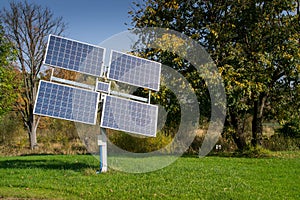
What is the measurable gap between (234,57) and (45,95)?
10853 millimetres

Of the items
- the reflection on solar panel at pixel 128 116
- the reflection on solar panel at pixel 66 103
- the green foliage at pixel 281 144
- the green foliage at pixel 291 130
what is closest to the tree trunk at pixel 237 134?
the green foliage at pixel 281 144

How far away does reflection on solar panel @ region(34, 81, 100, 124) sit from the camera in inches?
427

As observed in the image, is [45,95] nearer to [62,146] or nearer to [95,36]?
[95,36]

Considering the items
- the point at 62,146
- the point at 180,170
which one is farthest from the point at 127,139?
the point at 180,170

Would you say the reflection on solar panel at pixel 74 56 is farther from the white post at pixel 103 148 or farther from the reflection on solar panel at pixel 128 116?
the white post at pixel 103 148

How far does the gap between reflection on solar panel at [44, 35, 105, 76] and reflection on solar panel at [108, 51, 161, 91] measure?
457 millimetres

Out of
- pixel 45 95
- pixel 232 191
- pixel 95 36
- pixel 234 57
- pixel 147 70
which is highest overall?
pixel 95 36

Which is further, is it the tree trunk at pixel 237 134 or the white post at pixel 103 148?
the tree trunk at pixel 237 134

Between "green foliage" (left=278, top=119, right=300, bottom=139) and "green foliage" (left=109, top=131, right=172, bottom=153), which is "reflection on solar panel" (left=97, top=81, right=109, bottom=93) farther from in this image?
"green foliage" (left=278, top=119, right=300, bottom=139)

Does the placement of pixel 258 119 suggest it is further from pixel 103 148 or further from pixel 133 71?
pixel 103 148

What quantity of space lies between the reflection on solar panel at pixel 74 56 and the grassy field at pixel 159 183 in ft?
11.6

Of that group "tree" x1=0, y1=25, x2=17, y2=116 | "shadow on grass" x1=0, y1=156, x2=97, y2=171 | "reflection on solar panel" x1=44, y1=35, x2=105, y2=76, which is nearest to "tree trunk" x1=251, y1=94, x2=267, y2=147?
"shadow on grass" x1=0, y1=156, x2=97, y2=171

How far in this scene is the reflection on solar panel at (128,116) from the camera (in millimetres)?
11289

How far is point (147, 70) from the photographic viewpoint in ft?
40.6
